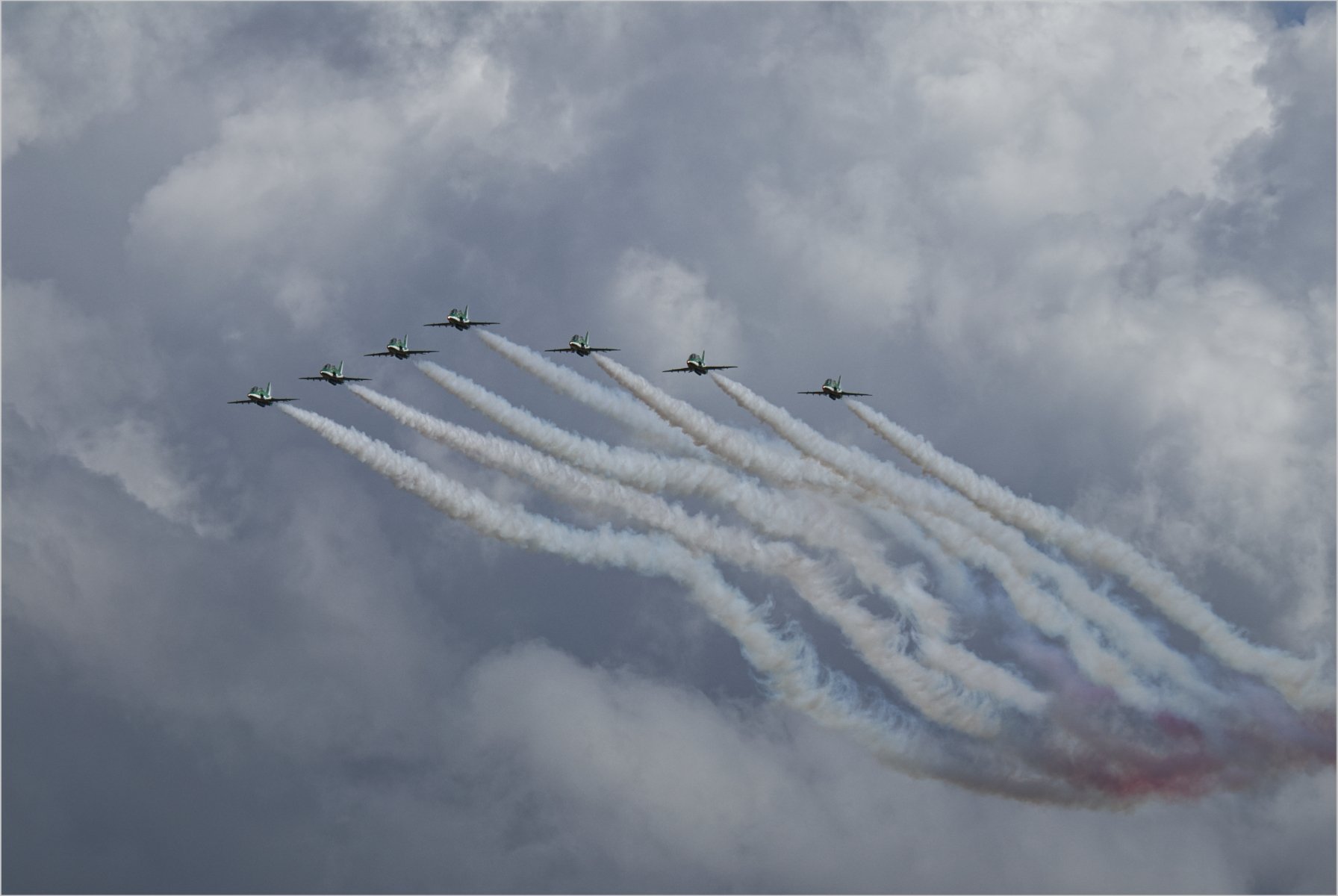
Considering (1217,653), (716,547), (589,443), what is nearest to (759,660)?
(716,547)

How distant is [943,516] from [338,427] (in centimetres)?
3638

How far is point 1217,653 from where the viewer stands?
399ft

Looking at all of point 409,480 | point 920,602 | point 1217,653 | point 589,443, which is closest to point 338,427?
point 409,480

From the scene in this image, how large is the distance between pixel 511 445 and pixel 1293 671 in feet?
154

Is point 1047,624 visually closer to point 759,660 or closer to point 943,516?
point 943,516

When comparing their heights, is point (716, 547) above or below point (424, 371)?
below

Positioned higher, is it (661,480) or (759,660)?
(661,480)

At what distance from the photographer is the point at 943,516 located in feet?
408

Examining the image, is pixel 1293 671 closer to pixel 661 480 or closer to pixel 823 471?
pixel 823 471

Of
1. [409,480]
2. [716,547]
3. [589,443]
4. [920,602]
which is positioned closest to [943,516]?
[920,602]

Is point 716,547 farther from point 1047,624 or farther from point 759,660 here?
point 1047,624

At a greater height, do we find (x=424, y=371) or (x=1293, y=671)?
(x=424, y=371)

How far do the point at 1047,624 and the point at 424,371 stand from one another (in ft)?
131

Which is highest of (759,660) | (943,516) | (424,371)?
(424,371)
